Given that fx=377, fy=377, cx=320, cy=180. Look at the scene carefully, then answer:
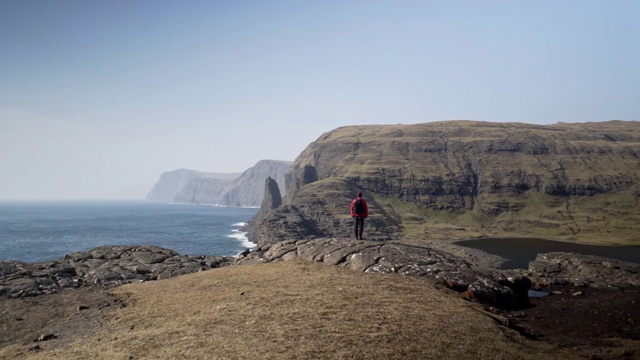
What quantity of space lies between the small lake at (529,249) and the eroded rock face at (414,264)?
9397cm

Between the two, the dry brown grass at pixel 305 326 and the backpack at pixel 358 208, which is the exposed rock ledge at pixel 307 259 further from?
the dry brown grass at pixel 305 326

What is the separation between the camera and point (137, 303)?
24.9 meters

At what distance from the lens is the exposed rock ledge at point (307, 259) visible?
28.8 meters

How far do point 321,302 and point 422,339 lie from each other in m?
6.29

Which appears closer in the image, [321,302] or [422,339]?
[422,339]

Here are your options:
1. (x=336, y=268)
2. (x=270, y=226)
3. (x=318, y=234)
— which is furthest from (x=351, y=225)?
(x=336, y=268)

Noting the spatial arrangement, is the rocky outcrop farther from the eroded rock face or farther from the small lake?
the small lake

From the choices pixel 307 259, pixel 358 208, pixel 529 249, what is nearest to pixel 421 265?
pixel 358 208

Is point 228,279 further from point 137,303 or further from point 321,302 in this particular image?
point 321,302

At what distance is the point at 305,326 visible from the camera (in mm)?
17109

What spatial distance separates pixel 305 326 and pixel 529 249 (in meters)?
154

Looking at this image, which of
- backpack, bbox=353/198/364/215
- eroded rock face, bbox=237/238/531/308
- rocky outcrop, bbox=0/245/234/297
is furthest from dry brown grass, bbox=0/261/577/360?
backpack, bbox=353/198/364/215

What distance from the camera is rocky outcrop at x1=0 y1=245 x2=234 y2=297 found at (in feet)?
103

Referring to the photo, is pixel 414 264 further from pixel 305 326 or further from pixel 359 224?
pixel 305 326
